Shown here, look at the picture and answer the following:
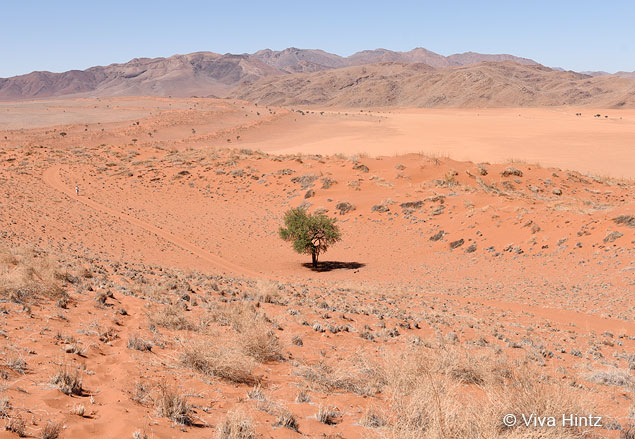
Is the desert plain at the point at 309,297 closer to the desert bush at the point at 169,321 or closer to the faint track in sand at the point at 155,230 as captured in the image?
the desert bush at the point at 169,321

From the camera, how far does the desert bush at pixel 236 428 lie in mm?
4703

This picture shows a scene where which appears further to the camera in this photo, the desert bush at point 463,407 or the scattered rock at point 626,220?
the scattered rock at point 626,220

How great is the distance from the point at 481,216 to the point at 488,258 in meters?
4.45

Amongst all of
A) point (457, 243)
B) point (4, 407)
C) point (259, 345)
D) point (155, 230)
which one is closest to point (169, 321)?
point (259, 345)

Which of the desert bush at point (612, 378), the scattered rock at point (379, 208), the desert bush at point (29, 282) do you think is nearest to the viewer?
the desert bush at point (612, 378)

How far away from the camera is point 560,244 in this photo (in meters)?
21.6

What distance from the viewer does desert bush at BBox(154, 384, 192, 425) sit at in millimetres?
5125

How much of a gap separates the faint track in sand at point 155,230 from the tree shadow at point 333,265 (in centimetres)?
351

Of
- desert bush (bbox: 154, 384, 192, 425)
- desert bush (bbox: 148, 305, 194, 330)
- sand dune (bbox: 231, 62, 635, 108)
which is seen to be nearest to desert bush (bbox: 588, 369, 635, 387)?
desert bush (bbox: 154, 384, 192, 425)

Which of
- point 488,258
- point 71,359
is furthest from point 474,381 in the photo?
point 488,258

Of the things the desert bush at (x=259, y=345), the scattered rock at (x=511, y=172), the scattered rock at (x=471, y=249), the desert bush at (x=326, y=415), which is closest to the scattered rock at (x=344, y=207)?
the scattered rock at (x=471, y=249)

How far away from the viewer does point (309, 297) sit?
14.4 metres

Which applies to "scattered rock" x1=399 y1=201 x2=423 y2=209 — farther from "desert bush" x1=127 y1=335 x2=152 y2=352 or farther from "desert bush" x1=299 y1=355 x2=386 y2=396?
"desert bush" x1=127 y1=335 x2=152 y2=352

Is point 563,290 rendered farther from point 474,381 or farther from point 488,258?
point 474,381
